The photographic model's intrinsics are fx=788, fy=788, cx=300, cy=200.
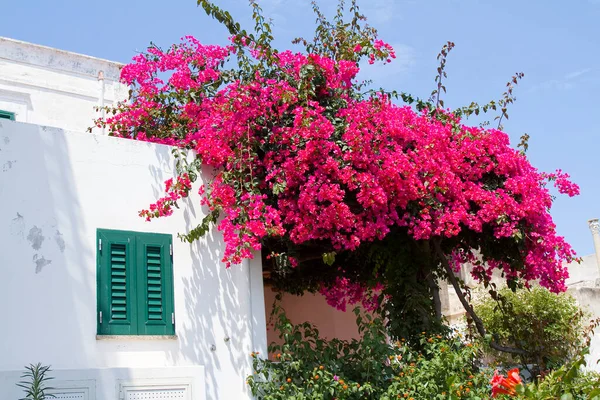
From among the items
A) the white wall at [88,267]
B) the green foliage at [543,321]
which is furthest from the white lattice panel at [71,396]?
the green foliage at [543,321]

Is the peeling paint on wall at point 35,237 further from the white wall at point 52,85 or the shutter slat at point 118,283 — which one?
the white wall at point 52,85

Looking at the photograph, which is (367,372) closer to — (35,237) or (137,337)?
(137,337)

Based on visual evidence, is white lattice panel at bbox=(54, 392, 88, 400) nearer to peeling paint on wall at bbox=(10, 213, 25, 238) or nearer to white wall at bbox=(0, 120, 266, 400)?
white wall at bbox=(0, 120, 266, 400)

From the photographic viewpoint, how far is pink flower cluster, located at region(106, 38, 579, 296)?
9078 mm

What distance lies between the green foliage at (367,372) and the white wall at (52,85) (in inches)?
238

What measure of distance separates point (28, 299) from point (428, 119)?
5.62 meters

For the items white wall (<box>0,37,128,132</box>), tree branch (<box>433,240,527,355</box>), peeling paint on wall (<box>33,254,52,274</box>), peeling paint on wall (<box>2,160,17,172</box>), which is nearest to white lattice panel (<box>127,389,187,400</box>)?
peeling paint on wall (<box>33,254,52,274</box>)

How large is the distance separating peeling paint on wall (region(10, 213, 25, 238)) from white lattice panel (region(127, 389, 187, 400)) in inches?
76.9

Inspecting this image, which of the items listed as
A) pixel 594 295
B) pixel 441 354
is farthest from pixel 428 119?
pixel 594 295

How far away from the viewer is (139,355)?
8312mm

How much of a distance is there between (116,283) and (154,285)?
1.45ft

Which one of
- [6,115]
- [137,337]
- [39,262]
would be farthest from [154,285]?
[6,115]

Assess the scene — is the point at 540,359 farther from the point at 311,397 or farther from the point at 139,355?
the point at 139,355

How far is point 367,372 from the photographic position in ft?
30.2
